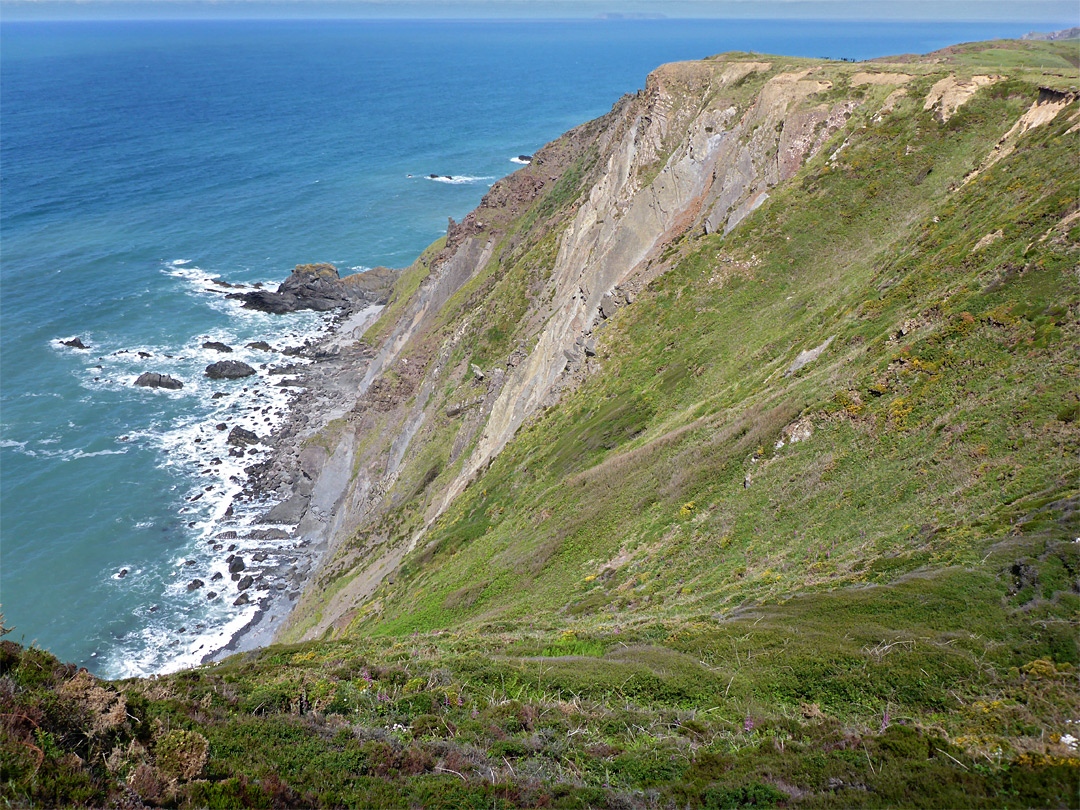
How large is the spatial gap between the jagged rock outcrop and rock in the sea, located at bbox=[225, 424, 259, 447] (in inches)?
1434

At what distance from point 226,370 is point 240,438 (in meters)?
17.2

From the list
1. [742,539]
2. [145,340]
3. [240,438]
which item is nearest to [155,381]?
[145,340]

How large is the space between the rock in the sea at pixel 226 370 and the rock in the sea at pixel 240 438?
1511 centimetres

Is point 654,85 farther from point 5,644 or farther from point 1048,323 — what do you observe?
point 5,644

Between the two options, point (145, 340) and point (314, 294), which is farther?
point (314, 294)

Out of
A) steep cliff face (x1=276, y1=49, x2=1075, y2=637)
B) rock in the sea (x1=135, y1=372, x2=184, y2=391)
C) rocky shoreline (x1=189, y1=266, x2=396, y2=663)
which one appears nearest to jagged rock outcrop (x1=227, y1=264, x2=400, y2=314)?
rocky shoreline (x1=189, y1=266, x2=396, y2=663)

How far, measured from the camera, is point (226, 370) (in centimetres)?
8362

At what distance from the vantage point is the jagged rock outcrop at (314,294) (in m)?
102

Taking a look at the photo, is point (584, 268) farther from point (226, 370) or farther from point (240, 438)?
point (226, 370)

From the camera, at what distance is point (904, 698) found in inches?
488

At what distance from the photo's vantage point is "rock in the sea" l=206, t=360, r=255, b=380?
3287 inches

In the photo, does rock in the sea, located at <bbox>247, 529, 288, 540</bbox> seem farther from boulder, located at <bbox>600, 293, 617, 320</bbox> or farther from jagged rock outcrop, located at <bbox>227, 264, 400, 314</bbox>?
jagged rock outcrop, located at <bbox>227, 264, 400, 314</bbox>

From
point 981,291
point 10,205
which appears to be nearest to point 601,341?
point 981,291

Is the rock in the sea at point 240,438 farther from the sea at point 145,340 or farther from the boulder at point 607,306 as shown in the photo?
the boulder at point 607,306
